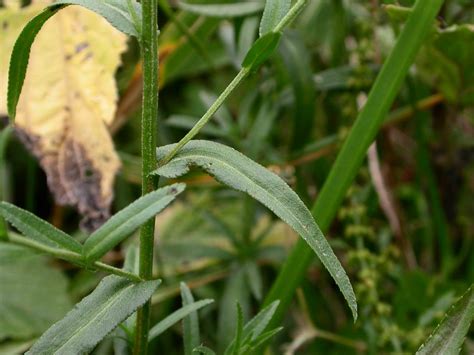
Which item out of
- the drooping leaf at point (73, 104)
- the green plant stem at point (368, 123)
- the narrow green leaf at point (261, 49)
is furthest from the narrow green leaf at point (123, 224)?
the drooping leaf at point (73, 104)

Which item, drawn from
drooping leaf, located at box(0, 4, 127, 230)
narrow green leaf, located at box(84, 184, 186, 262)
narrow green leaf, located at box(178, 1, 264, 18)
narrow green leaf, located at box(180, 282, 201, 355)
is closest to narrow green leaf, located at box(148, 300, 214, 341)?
narrow green leaf, located at box(180, 282, 201, 355)

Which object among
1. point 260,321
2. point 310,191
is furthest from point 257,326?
point 310,191

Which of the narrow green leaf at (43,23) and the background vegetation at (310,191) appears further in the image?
the background vegetation at (310,191)

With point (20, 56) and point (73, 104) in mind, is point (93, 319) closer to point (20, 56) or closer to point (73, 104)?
point (20, 56)

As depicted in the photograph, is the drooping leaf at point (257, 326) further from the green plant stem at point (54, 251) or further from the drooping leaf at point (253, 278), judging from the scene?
the drooping leaf at point (253, 278)

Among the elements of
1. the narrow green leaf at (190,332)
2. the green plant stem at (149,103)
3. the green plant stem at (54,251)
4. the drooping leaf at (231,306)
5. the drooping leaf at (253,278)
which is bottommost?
the drooping leaf at (231,306)

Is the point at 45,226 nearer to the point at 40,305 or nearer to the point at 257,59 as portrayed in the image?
the point at 257,59

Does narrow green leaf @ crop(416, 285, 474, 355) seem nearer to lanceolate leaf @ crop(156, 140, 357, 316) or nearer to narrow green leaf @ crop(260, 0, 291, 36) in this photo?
lanceolate leaf @ crop(156, 140, 357, 316)
